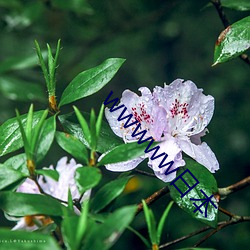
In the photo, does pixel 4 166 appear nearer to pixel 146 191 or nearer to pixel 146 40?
pixel 146 191

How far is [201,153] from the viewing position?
1.18 metres

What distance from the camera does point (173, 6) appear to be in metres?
2.40

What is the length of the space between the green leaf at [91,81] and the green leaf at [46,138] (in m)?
0.12

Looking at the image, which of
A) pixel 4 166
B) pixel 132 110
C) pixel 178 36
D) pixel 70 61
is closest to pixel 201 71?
pixel 178 36

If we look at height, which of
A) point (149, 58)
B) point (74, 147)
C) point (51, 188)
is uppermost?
point (74, 147)

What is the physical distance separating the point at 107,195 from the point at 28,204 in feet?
0.39

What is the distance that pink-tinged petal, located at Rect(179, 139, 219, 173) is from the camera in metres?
1.17

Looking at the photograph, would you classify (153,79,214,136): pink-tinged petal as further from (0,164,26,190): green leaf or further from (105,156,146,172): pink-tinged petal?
(0,164,26,190): green leaf

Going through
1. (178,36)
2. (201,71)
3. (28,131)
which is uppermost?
(28,131)

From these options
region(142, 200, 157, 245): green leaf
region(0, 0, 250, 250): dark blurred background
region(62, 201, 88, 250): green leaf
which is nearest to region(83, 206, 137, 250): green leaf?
region(62, 201, 88, 250): green leaf

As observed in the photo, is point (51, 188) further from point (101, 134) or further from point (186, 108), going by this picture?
point (186, 108)

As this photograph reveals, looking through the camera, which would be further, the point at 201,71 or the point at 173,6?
the point at 201,71

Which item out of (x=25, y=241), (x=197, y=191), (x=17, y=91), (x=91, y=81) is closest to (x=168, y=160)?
(x=197, y=191)

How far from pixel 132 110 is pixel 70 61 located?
1895mm
